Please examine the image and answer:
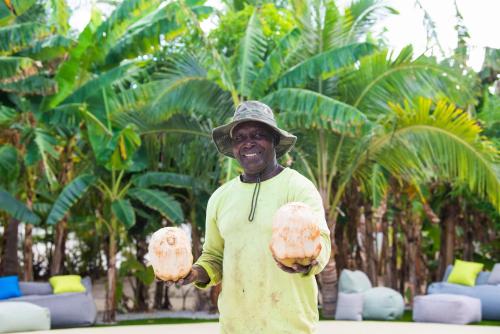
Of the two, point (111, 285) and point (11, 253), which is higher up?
point (11, 253)

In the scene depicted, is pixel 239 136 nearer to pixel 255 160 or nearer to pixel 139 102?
pixel 255 160

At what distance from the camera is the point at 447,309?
10.1 metres

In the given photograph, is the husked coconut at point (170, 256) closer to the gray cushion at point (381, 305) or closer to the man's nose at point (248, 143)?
the man's nose at point (248, 143)

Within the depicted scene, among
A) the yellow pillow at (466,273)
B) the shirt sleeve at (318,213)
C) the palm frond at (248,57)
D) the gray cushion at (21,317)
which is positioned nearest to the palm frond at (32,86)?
the palm frond at (248,57)

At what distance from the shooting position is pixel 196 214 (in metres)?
12.8

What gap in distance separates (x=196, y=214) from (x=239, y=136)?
10.3 meters

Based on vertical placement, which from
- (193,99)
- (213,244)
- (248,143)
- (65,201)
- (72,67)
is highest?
(72,67)

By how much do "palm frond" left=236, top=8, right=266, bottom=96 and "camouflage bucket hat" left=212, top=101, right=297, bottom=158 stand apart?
7.48m

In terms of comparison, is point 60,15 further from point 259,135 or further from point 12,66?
point 259,135

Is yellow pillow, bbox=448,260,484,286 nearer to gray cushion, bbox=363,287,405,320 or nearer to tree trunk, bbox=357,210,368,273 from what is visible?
gray cushion, bbox=363,287,405,320

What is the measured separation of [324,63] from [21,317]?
4.88 metres

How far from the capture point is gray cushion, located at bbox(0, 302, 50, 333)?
30.2 feet

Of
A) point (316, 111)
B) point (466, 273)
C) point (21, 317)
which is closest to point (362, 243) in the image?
point (466, 273)

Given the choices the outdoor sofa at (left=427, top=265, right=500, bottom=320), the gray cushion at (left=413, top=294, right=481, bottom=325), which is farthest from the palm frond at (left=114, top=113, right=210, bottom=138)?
the outdoor sofa at (left=427, top=265, right=500, bottom=320)
